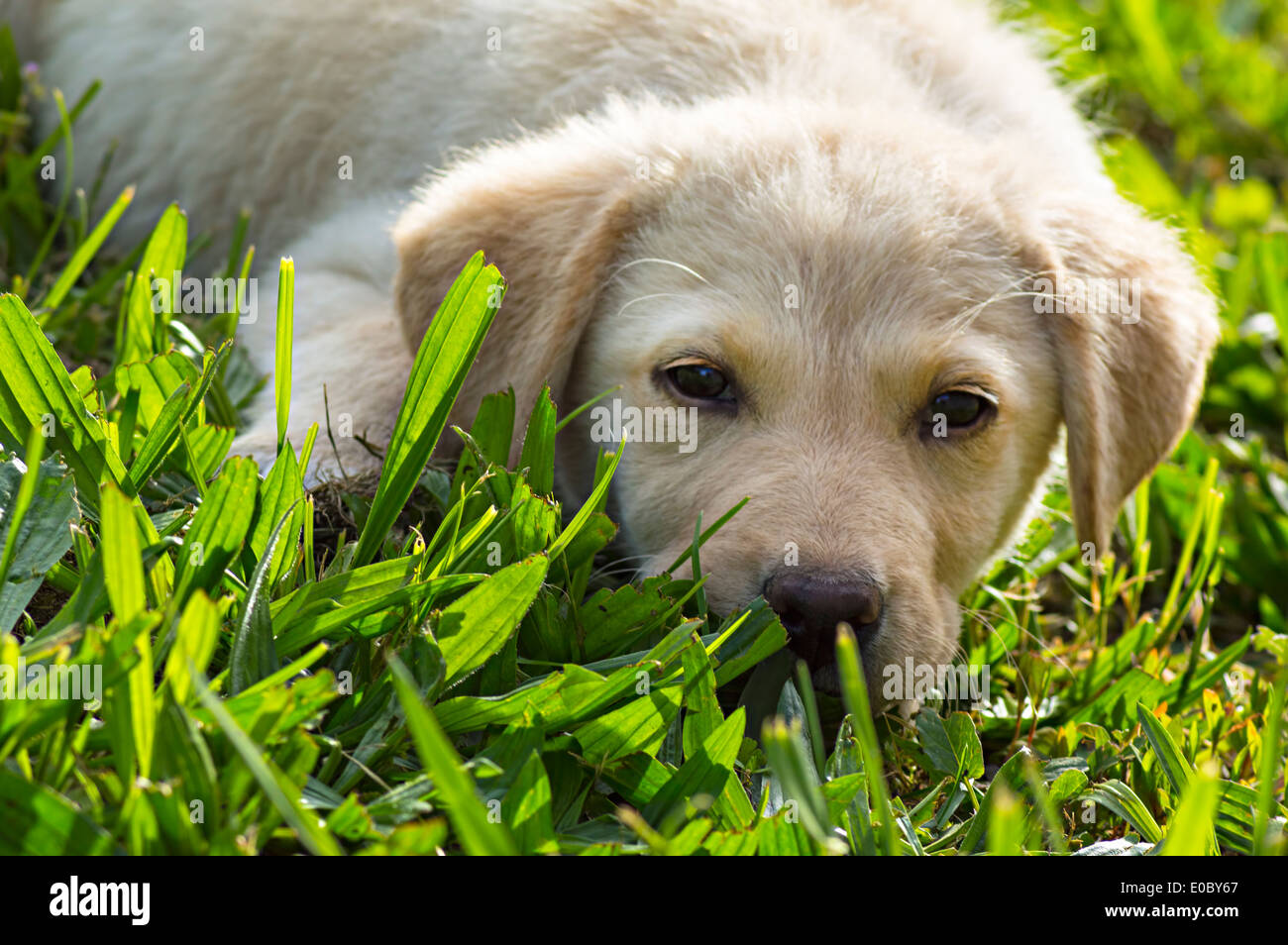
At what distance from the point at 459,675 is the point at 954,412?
1.40m

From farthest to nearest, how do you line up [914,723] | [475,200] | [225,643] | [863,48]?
[863,48] → [475,200] → [914,723] → [225,643]

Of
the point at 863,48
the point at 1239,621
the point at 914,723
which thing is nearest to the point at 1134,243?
the point at 863,48

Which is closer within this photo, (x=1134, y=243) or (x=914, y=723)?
(x=914, y=723)

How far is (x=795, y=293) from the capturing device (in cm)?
286

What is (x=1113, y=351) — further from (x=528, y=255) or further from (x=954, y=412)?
(x=528, y=255)

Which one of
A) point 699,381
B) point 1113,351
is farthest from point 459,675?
point 1113,351

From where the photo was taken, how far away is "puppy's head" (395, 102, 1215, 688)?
9.12 ft

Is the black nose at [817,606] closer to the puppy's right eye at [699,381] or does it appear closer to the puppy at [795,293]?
the puppy at [795,293]

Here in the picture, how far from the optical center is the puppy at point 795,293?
2.73 metres

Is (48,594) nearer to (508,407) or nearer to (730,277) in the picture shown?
(508,407)

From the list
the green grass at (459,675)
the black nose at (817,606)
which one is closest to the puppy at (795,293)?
the black nose at (817,606)

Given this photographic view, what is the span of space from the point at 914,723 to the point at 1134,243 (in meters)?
1.50
